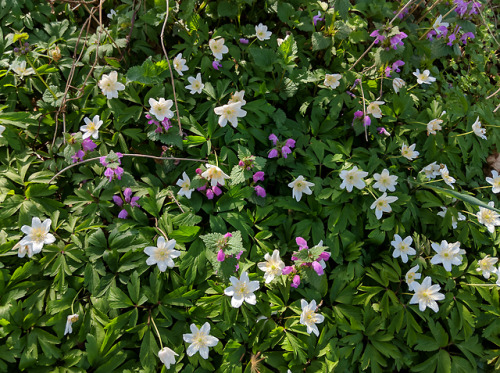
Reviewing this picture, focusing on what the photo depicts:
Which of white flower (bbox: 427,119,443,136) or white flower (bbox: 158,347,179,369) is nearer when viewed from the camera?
white flower (bbox: 158,347,179,369)

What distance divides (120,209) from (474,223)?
10.2 ft

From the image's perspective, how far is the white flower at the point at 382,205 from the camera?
2965 millimetres

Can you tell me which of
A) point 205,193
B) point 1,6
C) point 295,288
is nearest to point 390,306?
point 295,288

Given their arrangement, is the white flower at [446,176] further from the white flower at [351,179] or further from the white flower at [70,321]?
the white flower at [70,321]

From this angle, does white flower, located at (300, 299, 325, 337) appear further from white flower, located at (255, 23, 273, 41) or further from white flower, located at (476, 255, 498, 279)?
white flower, located at (255, 23, 273, 41)

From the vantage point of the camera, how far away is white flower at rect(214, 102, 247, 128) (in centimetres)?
292

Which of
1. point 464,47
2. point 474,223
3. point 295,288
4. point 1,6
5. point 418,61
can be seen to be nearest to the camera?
point 295,288

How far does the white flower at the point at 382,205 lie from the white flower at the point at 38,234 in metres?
2.45

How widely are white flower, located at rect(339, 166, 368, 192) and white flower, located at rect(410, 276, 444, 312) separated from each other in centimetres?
89

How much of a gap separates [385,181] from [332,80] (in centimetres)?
107

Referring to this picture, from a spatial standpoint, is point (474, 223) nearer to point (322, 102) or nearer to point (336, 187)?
point (336, 187)

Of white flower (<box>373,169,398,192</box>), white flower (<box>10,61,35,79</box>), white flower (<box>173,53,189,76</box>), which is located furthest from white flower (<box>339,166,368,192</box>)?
white flower (<box>10,61,35,79</box>)

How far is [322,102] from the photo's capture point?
11.1 ft

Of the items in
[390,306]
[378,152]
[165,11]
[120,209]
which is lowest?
[390,306]
